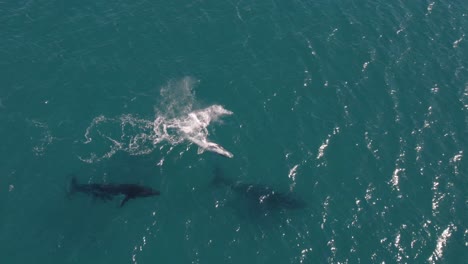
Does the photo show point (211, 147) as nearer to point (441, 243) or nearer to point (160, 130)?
point (160, 130)

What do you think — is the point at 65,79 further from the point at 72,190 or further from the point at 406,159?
the point at 406,159

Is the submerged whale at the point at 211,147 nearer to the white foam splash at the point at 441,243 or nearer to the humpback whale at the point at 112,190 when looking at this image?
the humpback whale at the point at 112,190

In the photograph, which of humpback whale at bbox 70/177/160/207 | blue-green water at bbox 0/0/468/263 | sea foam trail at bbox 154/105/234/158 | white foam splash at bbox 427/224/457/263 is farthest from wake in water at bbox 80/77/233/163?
white foam splash at bbox 427/224/457/263

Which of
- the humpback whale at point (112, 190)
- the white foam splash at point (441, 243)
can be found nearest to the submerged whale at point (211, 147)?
the humpback whale at point (112, 190)

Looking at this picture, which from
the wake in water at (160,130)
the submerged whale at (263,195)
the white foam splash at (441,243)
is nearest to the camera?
the white foam splash at (441,243)

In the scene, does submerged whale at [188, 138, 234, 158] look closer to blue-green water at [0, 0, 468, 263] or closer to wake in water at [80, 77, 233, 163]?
wake in water at [80, 77, 233, 163]

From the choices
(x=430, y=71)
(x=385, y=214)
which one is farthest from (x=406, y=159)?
(x=430, y=71)
